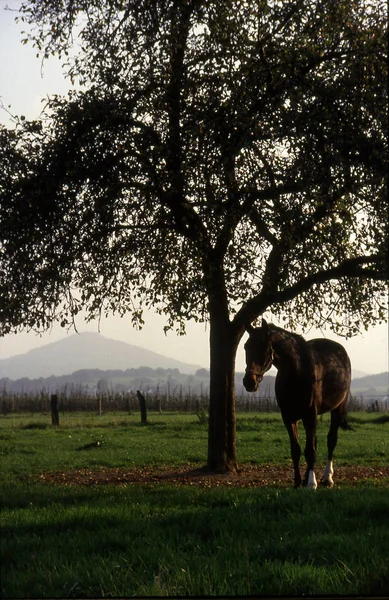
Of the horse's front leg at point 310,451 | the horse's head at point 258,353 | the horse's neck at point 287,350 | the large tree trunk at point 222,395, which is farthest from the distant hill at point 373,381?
the large tree trunk at point 222,395

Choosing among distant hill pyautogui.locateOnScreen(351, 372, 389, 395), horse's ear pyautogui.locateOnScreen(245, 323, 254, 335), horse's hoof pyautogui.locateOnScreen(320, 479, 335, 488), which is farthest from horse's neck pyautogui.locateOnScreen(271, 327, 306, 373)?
horse's hoof pyautogui.locateOnScreen(320, 479, 335, 488)

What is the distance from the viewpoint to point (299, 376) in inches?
650

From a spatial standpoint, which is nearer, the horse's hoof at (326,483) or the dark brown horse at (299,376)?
the dark brown horse at (299,376)

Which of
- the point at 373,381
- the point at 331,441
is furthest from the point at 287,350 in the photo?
the point at 373,381

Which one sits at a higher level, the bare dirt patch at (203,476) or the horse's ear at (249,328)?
the horse's ear at (249,328)

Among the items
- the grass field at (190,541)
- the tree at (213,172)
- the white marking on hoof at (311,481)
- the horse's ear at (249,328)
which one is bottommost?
the grass field at (190,541)

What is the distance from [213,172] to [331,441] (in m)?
8.98

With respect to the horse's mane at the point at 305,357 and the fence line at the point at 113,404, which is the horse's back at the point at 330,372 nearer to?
the horse's mane at the point at 305,357

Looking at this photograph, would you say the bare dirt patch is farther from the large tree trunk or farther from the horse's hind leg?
the large tree trunk

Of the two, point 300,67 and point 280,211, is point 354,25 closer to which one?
point 300,67

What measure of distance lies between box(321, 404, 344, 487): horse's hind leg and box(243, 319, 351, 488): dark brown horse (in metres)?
0.03

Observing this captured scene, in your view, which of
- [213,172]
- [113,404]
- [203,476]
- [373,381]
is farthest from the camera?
[113,404]

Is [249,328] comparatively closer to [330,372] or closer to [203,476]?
[330,372]

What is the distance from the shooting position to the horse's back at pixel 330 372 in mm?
17516
